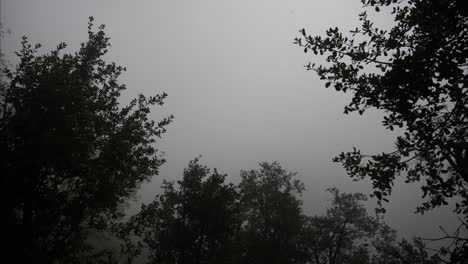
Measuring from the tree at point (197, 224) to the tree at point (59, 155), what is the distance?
208 inches

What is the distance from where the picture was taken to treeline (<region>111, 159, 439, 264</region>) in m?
14.6

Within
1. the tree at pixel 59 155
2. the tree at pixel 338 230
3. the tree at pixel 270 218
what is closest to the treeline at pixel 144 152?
the tree at pixel 59 155

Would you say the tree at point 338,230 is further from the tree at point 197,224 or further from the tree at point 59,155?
the tree at point 59,155

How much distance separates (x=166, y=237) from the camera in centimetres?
1530

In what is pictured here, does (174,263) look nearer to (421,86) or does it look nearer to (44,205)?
(44,205)

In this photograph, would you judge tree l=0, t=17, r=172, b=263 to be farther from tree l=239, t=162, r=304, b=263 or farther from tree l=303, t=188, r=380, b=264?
tree l=303, t=188, r=380, b=264

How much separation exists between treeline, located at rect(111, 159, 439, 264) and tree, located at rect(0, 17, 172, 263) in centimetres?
188

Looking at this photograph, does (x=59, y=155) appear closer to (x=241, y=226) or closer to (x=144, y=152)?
(x=144, y=152)

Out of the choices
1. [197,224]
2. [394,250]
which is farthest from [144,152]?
[394,250]

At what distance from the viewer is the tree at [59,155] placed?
7.62 meters

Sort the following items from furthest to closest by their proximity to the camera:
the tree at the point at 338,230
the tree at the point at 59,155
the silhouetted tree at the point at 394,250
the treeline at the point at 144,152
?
1. the tree at the point at 338,230
2. the silhouetted tree at the point at 394,250
3. the tree at the point at 59,155
4. the treeline at the point at 144,152

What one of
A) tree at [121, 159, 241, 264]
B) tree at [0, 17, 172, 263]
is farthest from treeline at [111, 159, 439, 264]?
tree at [0, 17, 172, 263]

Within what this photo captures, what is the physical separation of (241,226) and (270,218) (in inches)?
104

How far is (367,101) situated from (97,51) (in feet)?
34.7
